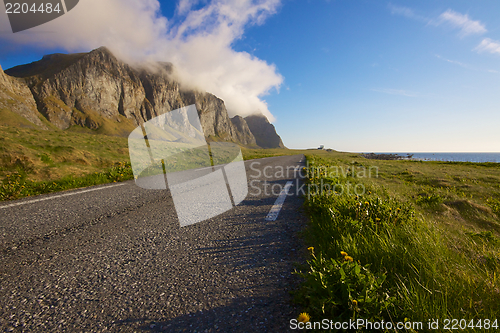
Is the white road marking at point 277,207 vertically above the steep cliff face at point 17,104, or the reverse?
the steep cliff face at point 17,104

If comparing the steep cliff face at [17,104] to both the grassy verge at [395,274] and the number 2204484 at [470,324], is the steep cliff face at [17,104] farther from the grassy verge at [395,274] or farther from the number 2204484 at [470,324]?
the number 2204484 at [470,324]

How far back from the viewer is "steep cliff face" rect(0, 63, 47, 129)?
392ft

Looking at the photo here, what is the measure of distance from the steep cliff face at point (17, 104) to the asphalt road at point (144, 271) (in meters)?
169

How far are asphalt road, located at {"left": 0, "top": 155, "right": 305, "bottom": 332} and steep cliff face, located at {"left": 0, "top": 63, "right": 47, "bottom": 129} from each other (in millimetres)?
168667

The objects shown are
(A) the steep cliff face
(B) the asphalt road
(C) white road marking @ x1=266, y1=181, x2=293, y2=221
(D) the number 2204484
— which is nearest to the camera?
(D) the number 2204484

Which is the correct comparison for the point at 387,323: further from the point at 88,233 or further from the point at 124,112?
the point at 124,112

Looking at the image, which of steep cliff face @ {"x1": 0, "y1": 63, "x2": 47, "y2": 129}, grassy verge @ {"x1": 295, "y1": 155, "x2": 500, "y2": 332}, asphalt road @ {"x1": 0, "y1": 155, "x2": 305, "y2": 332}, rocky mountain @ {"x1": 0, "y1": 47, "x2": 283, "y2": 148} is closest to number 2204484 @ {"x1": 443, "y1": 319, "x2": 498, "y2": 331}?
grassy verge @ {"x1": 295, "y1": 155, "x2": 500, "y2": 332}

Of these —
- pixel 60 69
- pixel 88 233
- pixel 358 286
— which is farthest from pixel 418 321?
pixel 60 69

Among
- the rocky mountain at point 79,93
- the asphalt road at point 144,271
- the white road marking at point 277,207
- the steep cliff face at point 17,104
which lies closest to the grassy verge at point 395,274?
the asphalt road at point 144,271

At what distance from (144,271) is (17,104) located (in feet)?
636

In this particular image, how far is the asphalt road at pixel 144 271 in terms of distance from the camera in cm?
182

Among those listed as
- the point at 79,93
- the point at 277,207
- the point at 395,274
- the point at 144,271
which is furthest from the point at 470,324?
the point at 79,93

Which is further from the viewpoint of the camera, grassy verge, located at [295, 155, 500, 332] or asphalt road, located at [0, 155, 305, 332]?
asphalt road, located at [0, 155, 305, 332]

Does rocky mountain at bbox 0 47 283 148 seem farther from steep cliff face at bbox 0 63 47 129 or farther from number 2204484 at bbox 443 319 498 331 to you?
number 2204484 at bbox 443 319 498 331
